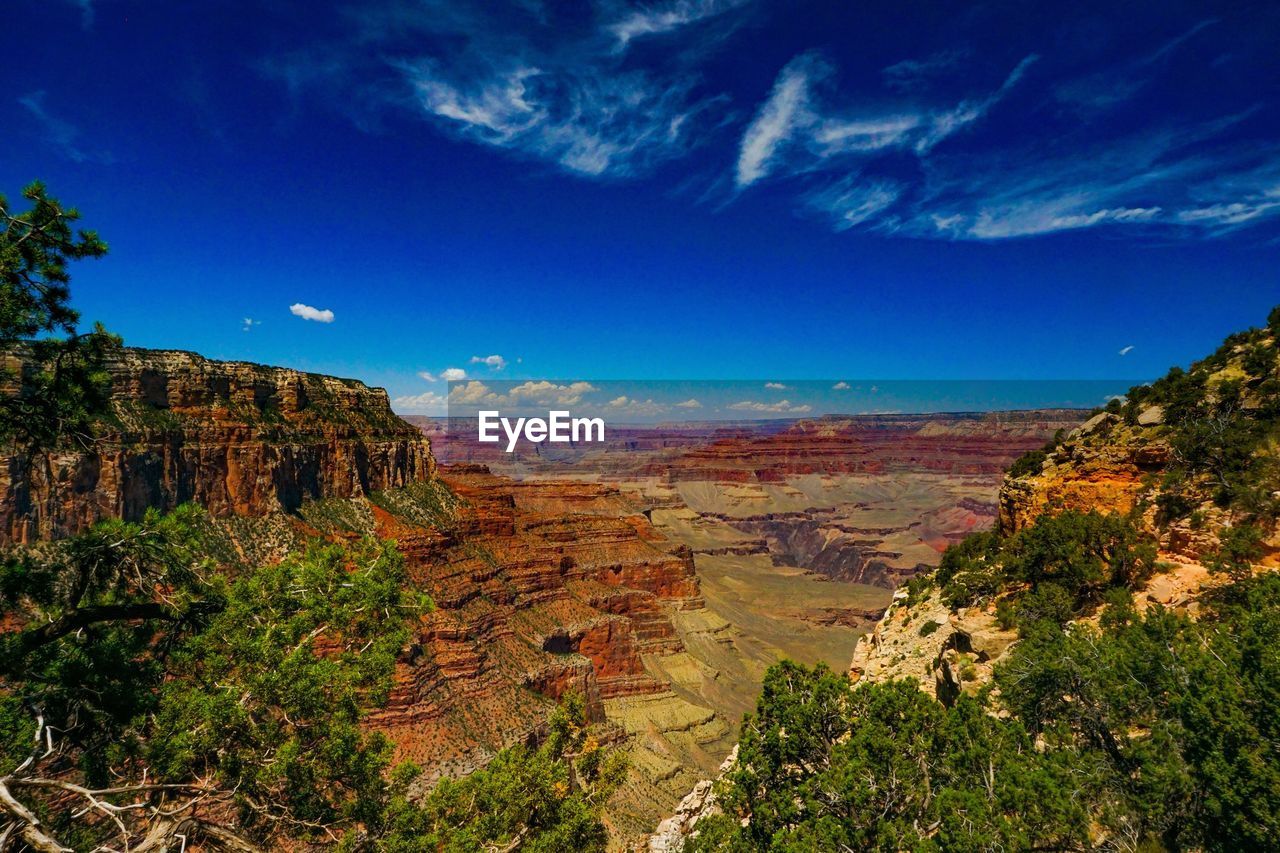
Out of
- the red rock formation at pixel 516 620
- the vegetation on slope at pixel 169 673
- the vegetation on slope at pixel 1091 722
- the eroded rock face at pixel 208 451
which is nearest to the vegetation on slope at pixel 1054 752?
the vegetation on slope at pixel 1091 722

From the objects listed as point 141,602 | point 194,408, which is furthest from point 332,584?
point 194,408

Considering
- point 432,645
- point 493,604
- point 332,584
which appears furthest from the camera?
point 493,604

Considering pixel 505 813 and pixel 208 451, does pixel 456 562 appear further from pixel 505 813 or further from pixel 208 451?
pixel 505 813

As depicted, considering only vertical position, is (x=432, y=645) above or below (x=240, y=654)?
below

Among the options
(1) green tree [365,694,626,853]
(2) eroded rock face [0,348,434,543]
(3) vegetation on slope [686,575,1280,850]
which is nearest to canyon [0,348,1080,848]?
(2) eroded rock face [0,348,434,543]

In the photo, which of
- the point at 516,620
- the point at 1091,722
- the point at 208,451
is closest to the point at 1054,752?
the point at 1091,722

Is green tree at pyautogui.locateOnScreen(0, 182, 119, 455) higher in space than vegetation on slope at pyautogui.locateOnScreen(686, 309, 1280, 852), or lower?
higher

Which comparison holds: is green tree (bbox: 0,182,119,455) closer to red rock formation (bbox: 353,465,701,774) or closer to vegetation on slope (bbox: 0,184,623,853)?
vegetation on slope (bbox: 0,184,623,853)

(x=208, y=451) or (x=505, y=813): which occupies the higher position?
(x=208, y=451)

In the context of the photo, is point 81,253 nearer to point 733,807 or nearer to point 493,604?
point 733,807
